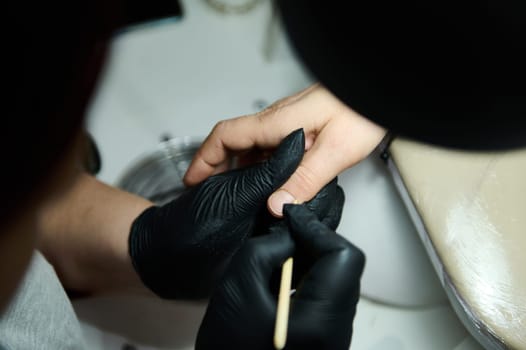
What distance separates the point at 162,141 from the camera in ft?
4.23

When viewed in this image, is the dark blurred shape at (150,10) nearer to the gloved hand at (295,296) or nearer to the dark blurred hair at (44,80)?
the gloved hand at (295,296)

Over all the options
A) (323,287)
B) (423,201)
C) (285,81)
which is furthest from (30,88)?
(285,81)

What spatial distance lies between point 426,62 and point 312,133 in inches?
23.1

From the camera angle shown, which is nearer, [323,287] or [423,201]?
[323,287]

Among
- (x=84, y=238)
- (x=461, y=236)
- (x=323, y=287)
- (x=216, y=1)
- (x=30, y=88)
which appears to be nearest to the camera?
(x=30, y=88)

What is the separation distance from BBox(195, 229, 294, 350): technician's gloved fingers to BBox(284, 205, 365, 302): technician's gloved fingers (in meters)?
0.02

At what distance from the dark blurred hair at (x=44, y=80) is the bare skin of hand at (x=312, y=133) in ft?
1.59

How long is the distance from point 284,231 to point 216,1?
3.14 feet

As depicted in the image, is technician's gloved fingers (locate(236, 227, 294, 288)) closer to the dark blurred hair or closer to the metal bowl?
the dark blurred hair

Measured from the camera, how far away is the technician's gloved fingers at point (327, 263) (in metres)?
0.62

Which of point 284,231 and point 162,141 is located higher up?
point 284,231

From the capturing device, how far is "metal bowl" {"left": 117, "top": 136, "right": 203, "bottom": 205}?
1.20 meters

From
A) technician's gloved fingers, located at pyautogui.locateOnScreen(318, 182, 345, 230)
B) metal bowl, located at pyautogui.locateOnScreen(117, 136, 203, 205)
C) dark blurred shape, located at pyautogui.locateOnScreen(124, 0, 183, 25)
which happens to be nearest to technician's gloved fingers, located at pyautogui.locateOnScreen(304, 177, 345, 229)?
technician's gloved fingers, located at pyautogui.locateOnScreen(318, 182, 345, 230)

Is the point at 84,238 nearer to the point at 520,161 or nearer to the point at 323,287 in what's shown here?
the point at 323,287
